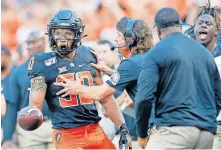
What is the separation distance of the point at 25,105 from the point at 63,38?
2.75 meters

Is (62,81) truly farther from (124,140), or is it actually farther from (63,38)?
(124,140)

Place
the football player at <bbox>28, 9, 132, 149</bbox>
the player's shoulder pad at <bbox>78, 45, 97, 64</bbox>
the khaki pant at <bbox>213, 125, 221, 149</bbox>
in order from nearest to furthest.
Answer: the football player at <bbox>28, 9, 132, 149</bbox> → the player's shoulder pad at <bbox>78, 45, 97, 64</bbox> → the khaki pant at <bbox>213, 125, 221, 149</bbox>

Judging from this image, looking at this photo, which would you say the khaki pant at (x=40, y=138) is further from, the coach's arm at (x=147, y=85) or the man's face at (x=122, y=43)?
the coach's arm at (x=147, y=85)

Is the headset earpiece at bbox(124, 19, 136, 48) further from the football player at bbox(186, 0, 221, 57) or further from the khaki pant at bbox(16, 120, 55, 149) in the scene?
the khaki pant at bbox(16, 120, 55, 149)

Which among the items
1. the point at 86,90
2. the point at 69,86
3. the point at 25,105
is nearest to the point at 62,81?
the point at 69,86

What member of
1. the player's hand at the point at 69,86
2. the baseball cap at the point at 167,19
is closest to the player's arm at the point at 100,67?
the player's hand at the point at 69,86

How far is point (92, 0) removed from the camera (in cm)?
1445

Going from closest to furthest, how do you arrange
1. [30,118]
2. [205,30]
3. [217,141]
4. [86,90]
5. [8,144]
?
[86,90], [30,118], [217,141], [205,30], [8,144]

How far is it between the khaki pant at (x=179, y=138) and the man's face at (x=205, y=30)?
1866 millimetres

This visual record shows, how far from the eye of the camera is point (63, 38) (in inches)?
313

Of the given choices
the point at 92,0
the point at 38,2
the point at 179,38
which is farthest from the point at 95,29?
the point at 179,38

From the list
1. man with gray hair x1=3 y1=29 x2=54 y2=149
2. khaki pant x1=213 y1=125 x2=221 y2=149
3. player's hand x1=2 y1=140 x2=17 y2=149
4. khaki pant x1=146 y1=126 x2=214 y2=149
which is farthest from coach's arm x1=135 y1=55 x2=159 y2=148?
player's hand x1=2 y1=140 x2=17 y2=149

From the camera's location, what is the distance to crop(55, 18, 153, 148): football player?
7.42m

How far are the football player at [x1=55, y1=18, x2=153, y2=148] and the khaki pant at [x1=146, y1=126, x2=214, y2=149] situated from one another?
0.54m
